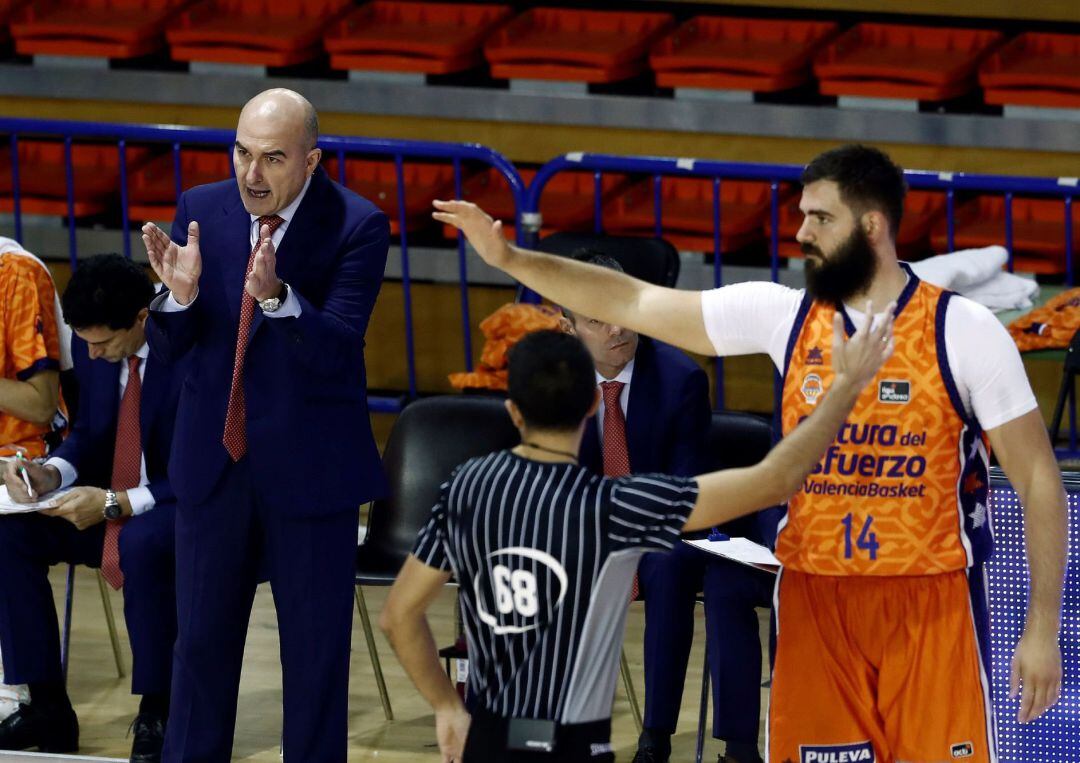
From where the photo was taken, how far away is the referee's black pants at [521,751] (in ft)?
10.4

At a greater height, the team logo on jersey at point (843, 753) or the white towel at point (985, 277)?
the white towel at point (985, 277)

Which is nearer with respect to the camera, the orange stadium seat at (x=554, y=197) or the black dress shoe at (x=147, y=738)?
the black dress shoe at (x=147, y=738)

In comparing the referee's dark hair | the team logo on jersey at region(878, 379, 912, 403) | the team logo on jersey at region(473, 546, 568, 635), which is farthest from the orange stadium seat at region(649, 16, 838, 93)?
the team logo on jersey at region(473, 546, 568, 635)

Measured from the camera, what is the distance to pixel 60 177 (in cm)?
814

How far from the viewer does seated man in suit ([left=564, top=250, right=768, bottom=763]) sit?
16.7ft

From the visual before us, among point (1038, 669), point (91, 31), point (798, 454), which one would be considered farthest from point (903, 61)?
point (798, 454)

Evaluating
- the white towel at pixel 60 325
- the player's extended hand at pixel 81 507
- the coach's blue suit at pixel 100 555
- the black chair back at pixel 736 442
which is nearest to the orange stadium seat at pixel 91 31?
the white towel at pixel 60 325

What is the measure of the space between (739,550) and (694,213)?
3008mm

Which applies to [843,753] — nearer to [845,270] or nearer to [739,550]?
[845,270]

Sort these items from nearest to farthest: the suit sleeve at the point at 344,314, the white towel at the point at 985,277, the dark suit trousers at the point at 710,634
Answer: the suit sleeve at the point at 344,314, the dark suit trousers at the point at 710,634, the white towel at the point at 985,277

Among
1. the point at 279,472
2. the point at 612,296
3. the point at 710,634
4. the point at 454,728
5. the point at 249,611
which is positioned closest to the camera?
the point at 454,728

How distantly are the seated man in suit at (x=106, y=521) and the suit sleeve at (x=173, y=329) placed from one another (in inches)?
42.6

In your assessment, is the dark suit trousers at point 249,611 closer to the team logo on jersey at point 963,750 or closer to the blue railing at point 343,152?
the team logo on jersey at point 963,750

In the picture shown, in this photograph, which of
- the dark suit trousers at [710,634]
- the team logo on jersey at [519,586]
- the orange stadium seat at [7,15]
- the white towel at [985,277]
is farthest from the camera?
the orange stadium seat at [7,15]
